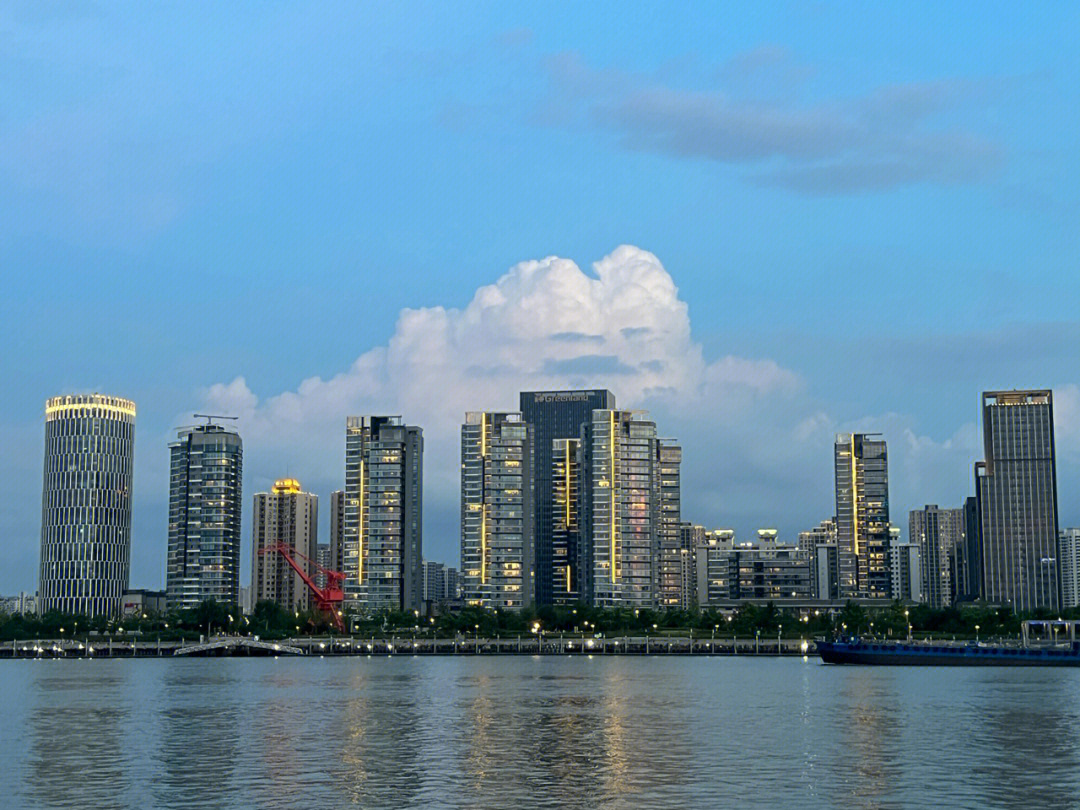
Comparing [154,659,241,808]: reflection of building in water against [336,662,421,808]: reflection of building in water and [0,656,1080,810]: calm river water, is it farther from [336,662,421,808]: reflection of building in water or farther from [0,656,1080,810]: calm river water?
[336,662,421,808]: reflection of building in water

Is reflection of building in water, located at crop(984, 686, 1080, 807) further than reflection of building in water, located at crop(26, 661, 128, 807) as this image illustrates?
No

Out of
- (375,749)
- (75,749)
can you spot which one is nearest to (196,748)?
(75,749)

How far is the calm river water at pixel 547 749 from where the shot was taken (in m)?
69.3

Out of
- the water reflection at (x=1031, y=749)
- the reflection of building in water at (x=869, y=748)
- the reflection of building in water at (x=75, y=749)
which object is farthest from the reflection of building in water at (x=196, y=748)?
the water reflection at (x=1031, y=749)

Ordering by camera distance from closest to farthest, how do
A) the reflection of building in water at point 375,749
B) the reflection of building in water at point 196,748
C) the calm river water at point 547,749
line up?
the calm river water at point 547,749 → the reflection of building in water at point 375,749 → the reflection of building in water at point 196,748

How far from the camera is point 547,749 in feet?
297

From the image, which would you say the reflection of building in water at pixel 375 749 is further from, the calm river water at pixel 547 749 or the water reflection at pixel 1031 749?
the water reflection at pixel 1031 749

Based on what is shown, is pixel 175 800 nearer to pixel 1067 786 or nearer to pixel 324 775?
pixel 324 775

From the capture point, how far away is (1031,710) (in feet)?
399

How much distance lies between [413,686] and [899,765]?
3929 inches

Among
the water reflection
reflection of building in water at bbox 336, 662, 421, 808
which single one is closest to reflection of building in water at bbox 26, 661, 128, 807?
reflection of building in water at bbox 336, 662, 421, 808

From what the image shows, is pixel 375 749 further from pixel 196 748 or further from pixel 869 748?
pixel 869 748

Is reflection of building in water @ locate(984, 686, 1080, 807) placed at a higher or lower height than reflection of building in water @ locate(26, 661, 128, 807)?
higher

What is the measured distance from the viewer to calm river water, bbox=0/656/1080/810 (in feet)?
227
